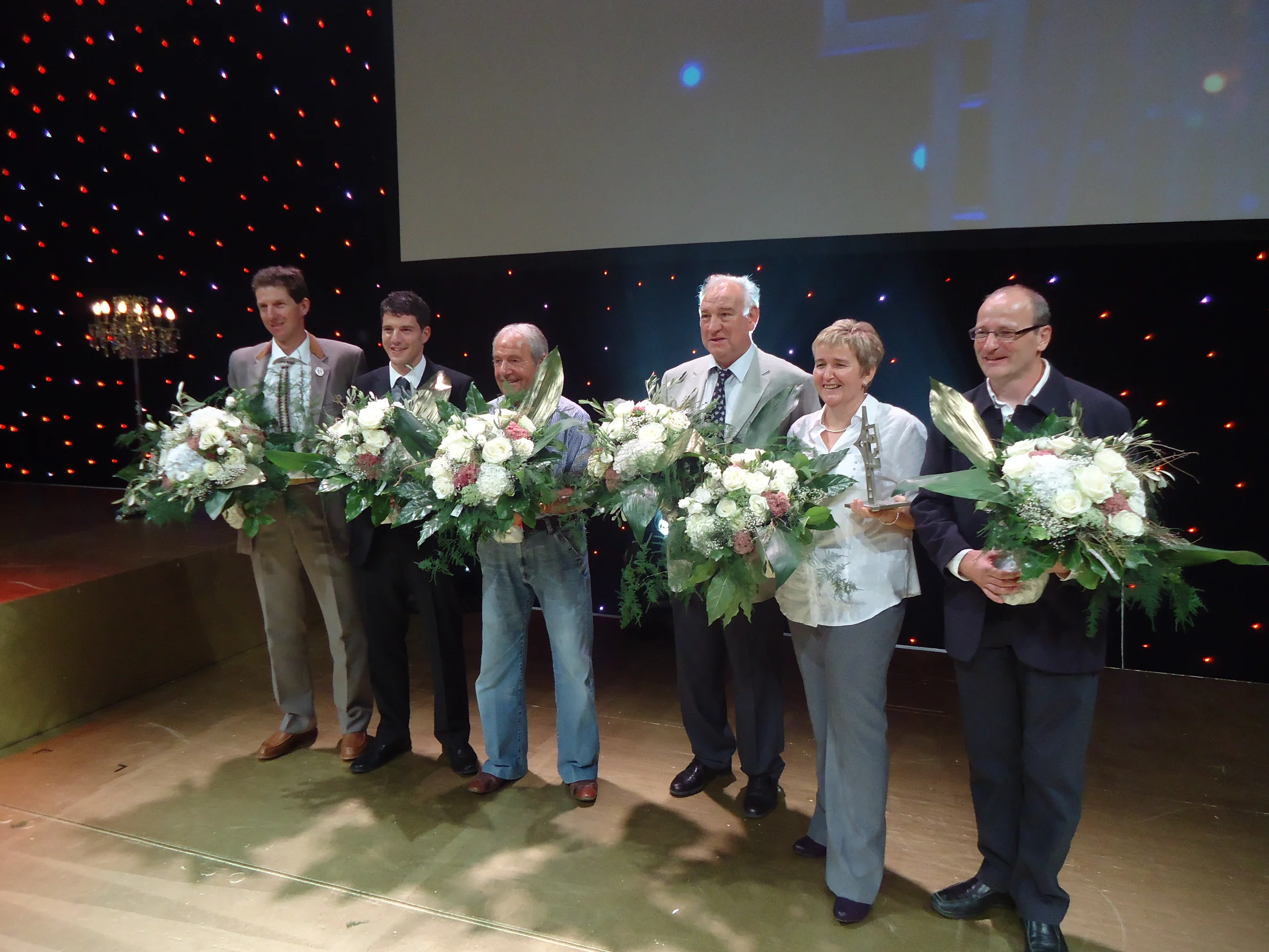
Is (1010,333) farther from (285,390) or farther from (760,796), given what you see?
(285,390)

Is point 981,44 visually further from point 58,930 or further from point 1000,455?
point 58,930

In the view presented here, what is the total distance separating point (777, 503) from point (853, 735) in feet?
2.16

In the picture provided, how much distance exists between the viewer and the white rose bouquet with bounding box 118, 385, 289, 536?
2527 mm

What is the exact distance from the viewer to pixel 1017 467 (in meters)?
1.58

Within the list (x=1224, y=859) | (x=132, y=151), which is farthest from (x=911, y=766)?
(x=132, y=151)

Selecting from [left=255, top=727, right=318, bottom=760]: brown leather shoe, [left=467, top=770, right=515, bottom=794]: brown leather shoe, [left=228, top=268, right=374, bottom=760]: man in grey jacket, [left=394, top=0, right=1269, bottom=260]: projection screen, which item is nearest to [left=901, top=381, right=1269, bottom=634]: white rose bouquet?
[left=467, top=770, right=515, bottom=794]: brown leather shoe

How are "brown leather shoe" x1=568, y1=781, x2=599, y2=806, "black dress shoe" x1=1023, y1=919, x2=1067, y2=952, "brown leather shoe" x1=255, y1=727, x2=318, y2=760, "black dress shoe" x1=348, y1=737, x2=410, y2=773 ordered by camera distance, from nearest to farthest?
"black dress shoe" x1=1023, y1=919, x2=1067, y2=952, "brown leather shoe" x1=568, y1=781, x2=599, y2=806, "black dress shoe" x1=348, y1=737, x2=410, y2=773, "brown leather shoe" x1=255, y1=727, x2=318, y2=760

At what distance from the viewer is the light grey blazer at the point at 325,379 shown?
113 inches

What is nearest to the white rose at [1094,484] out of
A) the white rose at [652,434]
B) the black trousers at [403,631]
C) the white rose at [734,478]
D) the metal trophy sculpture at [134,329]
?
the white rose at [734,478]

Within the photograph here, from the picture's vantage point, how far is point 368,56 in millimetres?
4605

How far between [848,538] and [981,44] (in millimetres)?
2447

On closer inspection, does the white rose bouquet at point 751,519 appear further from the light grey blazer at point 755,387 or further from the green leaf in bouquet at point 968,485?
the light grey blazer at point 755,387

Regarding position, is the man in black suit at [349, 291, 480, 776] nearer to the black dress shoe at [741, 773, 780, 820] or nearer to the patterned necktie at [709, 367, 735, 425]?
the patterned necktie at [709, 367, 735, 425]

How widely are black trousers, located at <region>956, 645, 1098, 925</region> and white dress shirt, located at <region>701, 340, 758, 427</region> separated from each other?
100 cm
